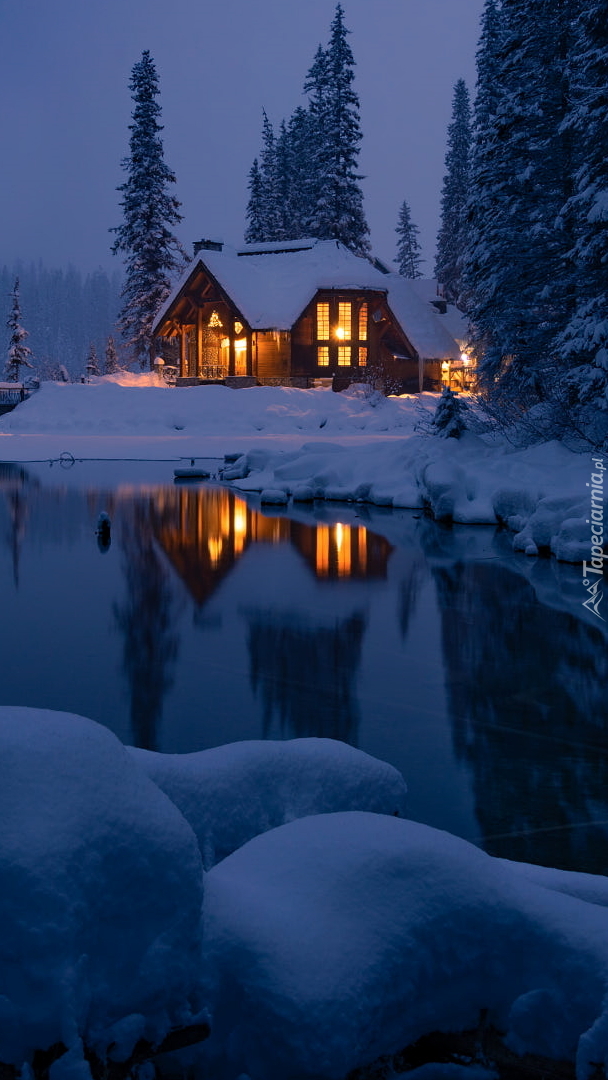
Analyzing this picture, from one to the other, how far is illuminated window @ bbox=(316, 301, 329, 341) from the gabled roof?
1.51m

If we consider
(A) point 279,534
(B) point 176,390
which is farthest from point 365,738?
(B) point 176,390

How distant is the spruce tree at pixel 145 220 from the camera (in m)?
54.7

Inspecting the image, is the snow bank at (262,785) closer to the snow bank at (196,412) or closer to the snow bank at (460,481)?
the snow bank at (460,481)

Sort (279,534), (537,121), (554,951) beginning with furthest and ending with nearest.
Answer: (537,121) < (279,534) < (554,951)

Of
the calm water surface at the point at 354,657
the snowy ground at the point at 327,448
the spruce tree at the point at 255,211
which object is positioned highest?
the spruce tree at the point at 255,211

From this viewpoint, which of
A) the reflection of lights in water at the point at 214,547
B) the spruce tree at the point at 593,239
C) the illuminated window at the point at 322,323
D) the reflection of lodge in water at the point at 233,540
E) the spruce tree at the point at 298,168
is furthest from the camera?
the spruce tree at the point at 298,168

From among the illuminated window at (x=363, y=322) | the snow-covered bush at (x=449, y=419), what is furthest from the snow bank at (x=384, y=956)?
the illuminated window at (x=363, y=322)

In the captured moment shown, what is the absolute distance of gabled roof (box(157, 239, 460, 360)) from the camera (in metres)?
50.2

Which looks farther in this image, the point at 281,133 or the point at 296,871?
the point at 281,133

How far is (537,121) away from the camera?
78.4ft

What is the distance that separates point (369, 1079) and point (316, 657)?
600 cm

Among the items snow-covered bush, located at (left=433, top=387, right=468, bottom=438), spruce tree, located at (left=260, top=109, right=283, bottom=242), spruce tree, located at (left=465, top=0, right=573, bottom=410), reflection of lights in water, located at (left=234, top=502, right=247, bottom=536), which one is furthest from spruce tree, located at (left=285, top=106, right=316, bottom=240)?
reflection of lights in water, located at (left=234, top=502, right=247, bottom=536)

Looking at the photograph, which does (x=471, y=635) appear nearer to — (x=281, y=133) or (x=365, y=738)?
(x=365, y=738)

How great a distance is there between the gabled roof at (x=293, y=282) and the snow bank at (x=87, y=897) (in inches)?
1904
